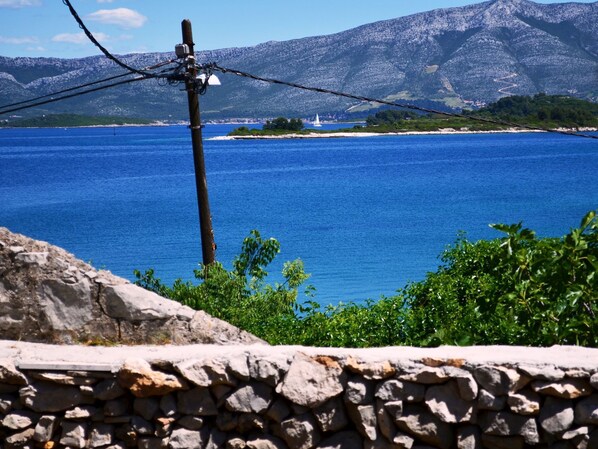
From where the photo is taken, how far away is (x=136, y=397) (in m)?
5.20

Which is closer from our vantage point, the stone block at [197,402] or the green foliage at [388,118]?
the stone block at [197,402]

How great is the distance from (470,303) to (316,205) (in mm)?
37151

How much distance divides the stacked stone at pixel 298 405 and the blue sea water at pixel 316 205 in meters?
5.75

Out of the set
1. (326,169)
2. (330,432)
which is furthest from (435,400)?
(326,169)

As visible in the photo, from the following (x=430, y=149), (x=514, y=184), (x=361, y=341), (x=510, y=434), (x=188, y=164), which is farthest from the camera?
(x=430, y=149)

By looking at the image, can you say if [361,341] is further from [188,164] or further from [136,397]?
[188,164]

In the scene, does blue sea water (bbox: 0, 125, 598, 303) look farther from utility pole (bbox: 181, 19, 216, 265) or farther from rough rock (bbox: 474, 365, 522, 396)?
rough rock (bbox: 474, 365, 522, 396)

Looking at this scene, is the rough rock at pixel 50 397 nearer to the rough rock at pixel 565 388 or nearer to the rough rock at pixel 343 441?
the rough rock at pixel 343 441

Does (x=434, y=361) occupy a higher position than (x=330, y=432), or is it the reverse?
(x=434, y=361)

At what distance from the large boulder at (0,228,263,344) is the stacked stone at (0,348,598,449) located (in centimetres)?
88

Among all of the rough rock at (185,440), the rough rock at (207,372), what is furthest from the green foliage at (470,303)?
the rough rock at (185,440)

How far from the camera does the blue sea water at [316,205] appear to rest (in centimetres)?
2781

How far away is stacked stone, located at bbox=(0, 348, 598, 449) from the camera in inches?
189

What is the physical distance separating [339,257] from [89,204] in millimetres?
22197
